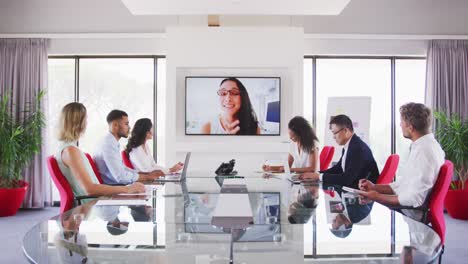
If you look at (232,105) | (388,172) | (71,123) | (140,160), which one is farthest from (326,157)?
(71,123)

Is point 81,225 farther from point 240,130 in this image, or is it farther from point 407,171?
point 240,130

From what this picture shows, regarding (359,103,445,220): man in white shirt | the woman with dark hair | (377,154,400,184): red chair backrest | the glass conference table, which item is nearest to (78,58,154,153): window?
the woman with dark hair

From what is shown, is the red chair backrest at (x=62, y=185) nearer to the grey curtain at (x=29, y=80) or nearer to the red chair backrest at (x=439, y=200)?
the red chair backrest at (x=439, y=200)

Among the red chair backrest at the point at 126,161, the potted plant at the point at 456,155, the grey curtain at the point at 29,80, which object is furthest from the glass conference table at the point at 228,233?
the grey curtain at the point at 29,80

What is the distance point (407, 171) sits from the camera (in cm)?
299

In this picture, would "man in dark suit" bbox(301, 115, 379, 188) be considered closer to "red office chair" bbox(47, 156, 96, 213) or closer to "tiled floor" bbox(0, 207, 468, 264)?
"tiled floor" bbox(0, 207, 468, 264)

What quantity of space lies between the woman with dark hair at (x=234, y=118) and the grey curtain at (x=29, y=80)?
103 inches

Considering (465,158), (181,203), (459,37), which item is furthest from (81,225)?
(459,37)

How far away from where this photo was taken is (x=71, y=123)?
130 inches

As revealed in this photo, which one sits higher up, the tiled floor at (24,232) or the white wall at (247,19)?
the white wall at (247,19)

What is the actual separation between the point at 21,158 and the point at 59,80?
1630 millimetres

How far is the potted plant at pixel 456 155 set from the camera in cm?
634

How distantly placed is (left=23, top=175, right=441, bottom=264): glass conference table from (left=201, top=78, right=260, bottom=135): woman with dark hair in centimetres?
444

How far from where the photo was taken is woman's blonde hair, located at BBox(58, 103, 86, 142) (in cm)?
328
